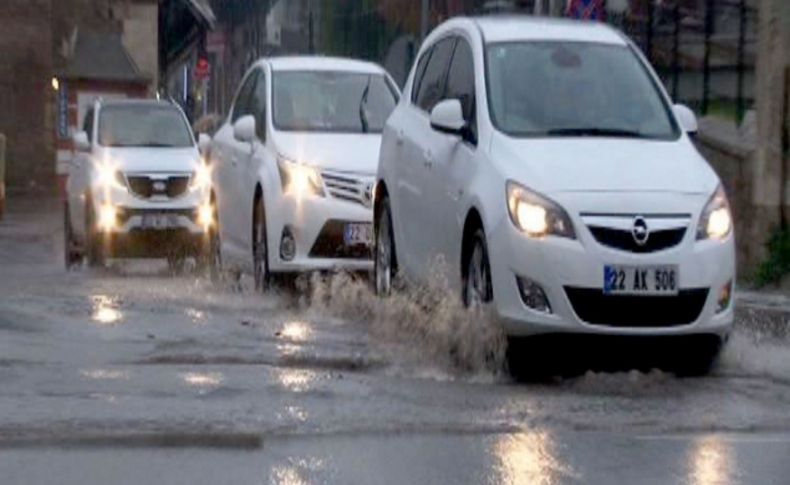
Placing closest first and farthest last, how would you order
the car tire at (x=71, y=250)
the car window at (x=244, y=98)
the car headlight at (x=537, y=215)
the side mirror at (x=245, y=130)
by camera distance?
the car headlight at (x=537, y=215) < the side mirror at (x=245, y=130) < the car window at (x=244, y=98) < the car tire at (x=71, y=250)

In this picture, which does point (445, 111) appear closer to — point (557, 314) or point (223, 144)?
point (557, 314)

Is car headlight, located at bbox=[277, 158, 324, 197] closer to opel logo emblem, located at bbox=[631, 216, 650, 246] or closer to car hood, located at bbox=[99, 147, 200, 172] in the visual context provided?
opel logo emblem, located at bbox=[631, 216, 650, 246]

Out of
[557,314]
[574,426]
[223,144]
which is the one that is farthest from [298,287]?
[574,426]

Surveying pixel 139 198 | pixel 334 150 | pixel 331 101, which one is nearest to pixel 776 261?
pixel 331 101

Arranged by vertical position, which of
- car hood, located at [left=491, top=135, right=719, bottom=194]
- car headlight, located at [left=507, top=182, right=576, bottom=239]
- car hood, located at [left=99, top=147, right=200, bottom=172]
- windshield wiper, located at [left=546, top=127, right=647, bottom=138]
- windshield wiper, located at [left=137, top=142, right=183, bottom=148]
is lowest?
car hood, located at [left=99, top=147, right=200, bottom=172]

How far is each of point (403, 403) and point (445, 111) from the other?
2.24 metres

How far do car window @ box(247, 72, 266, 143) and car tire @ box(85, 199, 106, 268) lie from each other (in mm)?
4204

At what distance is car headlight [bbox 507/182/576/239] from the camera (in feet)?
33.0

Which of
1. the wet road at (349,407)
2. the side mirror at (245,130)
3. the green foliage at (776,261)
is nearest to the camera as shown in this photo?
the wet road at (349,407)

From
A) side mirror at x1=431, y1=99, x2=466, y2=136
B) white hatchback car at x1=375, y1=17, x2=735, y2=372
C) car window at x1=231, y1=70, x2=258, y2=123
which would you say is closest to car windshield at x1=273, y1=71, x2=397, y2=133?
car window at x1=231, y1=70, x2=258, y2=123

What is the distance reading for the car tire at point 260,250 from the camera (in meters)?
15.4

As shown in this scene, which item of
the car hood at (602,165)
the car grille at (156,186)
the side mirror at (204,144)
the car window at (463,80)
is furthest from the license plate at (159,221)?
the car hood at (602,165)

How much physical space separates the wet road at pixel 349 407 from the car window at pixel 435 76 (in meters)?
1.34

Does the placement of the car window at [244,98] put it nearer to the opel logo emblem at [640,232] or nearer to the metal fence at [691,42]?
the metal fence at [691,42]
